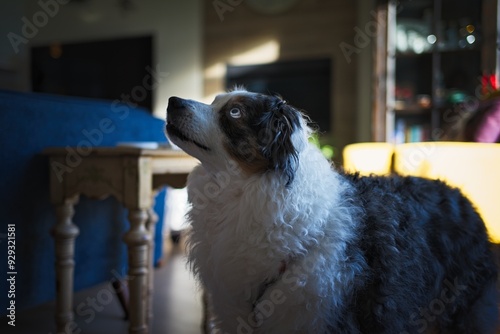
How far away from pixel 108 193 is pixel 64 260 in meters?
0.31

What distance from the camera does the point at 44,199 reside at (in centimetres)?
165

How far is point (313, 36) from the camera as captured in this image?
474cm

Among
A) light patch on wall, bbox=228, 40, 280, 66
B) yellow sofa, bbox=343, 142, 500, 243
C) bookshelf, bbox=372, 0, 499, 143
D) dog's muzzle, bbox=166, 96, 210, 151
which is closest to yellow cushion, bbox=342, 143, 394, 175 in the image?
yellow sofa, bbox=343, 142, 500, 243

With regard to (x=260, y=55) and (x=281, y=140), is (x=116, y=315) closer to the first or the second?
(x=281, y=140)

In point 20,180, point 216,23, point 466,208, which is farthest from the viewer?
point 216,23

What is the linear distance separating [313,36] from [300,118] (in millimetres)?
3868

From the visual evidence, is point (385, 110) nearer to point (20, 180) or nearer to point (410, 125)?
point (410, 125)

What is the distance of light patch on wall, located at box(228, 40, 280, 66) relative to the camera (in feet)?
16.2

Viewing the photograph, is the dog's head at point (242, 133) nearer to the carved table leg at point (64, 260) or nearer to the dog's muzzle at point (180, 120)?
the dog's muzzle at point (180, 120)

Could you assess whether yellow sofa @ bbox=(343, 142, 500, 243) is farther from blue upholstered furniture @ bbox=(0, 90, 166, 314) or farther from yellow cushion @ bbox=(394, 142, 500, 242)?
blue upholstered furniture @ bbox=(0, 90, 166, 314)

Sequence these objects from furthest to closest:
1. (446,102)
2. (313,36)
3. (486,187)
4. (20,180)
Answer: (313,36) < (446,102) < (486,187) < (20,180)

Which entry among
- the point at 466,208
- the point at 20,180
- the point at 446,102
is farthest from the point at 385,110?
the point at 20,180

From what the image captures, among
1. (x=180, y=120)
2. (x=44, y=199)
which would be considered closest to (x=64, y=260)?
(x=44, y=199)

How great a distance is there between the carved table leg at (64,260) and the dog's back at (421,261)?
41.4 inches
